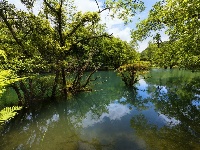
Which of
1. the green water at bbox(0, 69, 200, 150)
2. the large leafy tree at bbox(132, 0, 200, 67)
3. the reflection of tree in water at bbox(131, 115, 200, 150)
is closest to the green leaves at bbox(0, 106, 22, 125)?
the green water at bbox(0, 69, 200, 150)

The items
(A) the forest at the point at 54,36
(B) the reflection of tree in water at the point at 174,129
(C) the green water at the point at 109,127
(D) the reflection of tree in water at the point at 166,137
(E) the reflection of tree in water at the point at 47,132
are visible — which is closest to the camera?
(D) the reflection of tree in water at the point at 166,137

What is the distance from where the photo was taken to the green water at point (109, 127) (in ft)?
31.5

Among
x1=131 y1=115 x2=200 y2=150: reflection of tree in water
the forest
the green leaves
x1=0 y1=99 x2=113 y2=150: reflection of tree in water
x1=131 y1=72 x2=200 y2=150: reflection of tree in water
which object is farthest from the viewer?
the forest

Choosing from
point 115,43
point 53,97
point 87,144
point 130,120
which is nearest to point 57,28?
point 53,97

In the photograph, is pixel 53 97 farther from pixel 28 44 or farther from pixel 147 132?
pixel 147 132

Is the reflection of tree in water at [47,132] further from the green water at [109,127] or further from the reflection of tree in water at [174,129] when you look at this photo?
the reflection of tree in water at [174,129]

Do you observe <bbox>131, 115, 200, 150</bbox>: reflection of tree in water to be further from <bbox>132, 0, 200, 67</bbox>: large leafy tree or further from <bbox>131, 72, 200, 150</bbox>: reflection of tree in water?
<bbox>132, 0, 200, 67</bbox>: large leafy tree

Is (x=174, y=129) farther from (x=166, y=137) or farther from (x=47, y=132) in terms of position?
(x=47, y=132)

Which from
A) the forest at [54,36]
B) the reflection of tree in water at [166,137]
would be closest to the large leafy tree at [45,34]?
the forest at [54,36]

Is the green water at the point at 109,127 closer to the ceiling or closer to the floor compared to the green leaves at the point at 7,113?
closer to the floor

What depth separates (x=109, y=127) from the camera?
39.5 feet

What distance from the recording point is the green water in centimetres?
959

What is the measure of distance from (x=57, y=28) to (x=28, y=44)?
4255 millimetres

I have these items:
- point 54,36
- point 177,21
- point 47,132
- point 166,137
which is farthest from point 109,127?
point 54,36
